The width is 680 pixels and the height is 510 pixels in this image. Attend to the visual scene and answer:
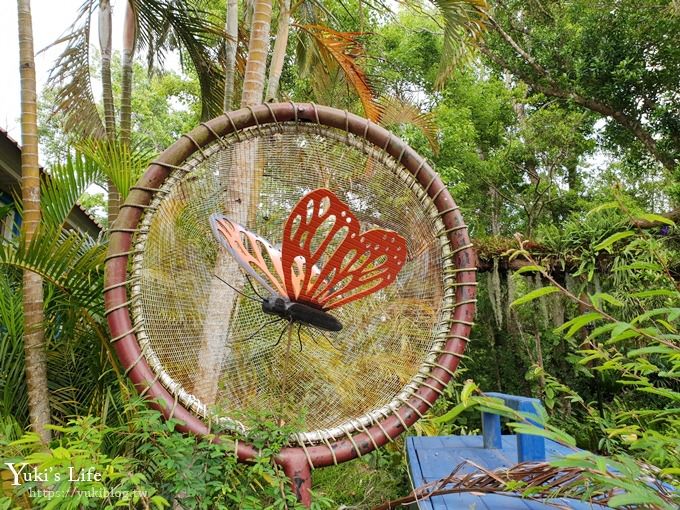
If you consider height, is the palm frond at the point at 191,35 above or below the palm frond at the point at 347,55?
above

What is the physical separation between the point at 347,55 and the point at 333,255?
1.54 m

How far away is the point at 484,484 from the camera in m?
1.11

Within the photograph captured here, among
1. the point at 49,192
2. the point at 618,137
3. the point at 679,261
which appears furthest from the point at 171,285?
the point at 618,137

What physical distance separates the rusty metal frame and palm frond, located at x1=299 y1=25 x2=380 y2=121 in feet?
3.43

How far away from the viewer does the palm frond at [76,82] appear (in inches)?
106

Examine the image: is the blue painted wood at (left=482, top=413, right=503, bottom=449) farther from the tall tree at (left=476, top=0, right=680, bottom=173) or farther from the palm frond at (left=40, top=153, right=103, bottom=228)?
the tall tree at (left=476, top=0, right=680, bottom=173)

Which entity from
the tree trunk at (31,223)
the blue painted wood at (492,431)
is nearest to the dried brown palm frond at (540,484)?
the blue painted wood at (492,431)

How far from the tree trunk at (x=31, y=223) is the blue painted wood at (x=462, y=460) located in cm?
119

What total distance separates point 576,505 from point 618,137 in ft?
21.1

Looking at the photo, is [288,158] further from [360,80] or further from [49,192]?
[360,80]

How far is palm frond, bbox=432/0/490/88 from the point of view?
8.02ft

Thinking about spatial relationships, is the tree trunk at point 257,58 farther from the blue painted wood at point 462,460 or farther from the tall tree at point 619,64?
the tall tree at point 619,64

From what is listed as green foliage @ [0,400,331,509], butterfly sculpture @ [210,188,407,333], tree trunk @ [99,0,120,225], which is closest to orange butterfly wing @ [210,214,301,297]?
butterfly sculpture @ [210,188,407,333]

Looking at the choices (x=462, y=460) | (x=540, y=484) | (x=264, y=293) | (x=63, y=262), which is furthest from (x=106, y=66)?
(x=540, y=484)
